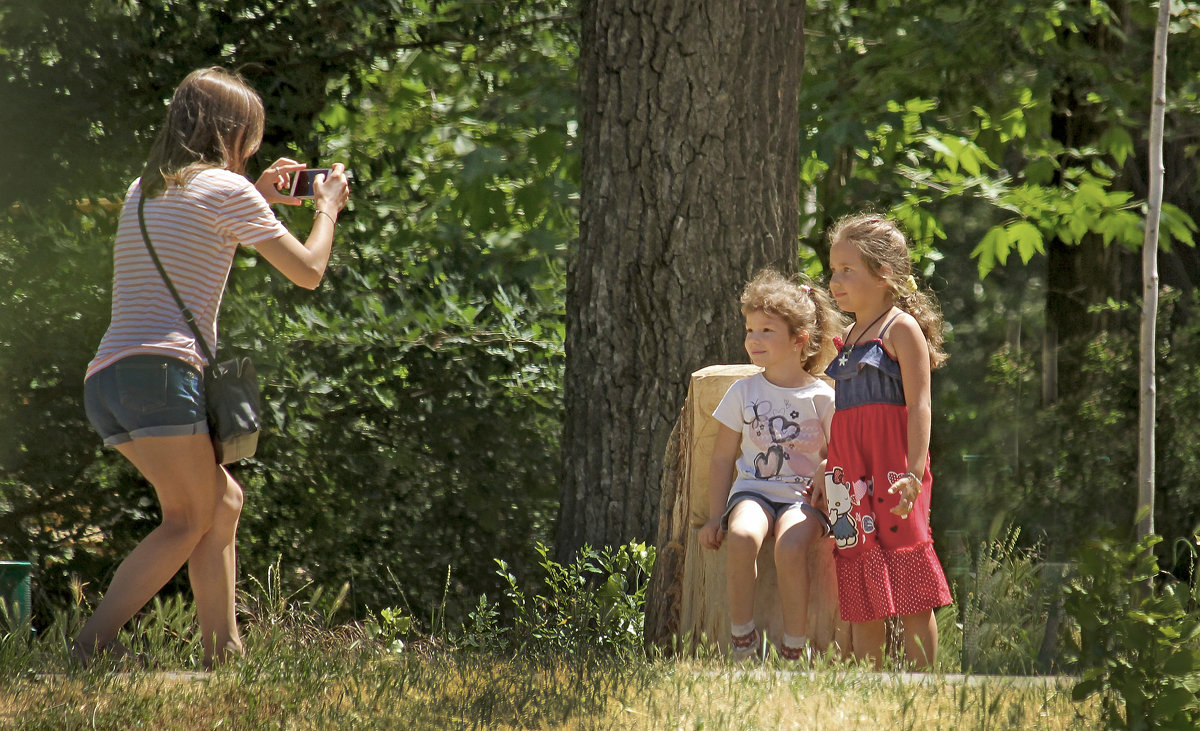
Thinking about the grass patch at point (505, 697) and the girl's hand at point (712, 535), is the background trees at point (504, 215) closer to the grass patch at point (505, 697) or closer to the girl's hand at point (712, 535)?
the girl's hand at point (712, 535)

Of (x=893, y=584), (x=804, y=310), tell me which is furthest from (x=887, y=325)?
(x=893, y=584)

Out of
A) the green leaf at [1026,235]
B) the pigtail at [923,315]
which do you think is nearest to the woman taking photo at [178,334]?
the pigtail at [923,315]

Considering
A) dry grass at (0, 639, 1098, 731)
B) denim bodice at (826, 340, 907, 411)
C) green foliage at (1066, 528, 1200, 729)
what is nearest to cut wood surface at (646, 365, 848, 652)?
denim bodice at (826, 340, 907, 411)

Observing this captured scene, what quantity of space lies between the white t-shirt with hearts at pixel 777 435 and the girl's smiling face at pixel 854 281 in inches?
15.2

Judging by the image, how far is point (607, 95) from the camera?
17.5 ft

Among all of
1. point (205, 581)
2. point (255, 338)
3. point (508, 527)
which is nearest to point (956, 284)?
point (508, 527)

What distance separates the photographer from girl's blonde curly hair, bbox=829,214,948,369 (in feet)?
14.0

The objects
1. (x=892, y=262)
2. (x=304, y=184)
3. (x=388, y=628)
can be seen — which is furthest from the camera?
(x=388, y=628)

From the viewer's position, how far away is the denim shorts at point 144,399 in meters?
3.49

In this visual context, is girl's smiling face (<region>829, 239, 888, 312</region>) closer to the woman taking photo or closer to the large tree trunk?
the large tree trunk

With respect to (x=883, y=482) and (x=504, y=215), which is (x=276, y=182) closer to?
(x=883, y=482)

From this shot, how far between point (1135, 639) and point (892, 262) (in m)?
1.84

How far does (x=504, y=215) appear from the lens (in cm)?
713

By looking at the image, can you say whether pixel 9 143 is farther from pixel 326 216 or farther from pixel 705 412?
pixel 705 412
